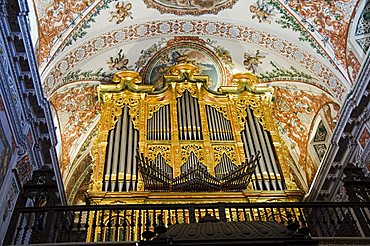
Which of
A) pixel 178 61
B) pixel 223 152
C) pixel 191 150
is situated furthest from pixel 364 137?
pixel 178 61

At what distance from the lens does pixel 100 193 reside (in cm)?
755

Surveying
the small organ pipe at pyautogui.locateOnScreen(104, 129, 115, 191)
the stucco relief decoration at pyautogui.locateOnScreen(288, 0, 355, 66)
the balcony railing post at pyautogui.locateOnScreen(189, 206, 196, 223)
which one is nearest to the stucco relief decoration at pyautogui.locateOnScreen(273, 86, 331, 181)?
the stucco relief decoration at pyautogui.locateOnScreen(288, 0, 355, 66)

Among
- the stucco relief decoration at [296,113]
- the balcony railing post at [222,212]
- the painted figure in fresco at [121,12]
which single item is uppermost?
the painted figure in fresco at [121,12]

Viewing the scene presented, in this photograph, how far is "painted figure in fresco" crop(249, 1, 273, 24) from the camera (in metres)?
10.0

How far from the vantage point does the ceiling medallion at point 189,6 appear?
1020 cm

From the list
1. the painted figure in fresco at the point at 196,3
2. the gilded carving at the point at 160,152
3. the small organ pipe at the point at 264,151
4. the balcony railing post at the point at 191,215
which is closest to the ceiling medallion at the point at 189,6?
the painted figure in fresco at the point at 196,3

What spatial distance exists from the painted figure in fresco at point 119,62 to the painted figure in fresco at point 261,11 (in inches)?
127

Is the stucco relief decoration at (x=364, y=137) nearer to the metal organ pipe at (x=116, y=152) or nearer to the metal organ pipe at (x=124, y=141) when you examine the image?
the metal organ pipe at (x=124, y=141)

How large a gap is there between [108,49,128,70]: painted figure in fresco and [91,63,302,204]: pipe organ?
0.34m

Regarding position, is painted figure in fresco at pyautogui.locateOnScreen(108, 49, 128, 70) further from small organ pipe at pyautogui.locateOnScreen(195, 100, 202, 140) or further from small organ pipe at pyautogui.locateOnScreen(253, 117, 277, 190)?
small organ pipe at pyautogui.locateOnScreen(253, 117, 277, 190)

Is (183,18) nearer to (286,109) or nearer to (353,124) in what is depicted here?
(286,109)

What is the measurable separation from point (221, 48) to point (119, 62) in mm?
2527

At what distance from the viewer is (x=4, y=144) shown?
21.0ft

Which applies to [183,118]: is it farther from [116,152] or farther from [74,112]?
[74,112]
